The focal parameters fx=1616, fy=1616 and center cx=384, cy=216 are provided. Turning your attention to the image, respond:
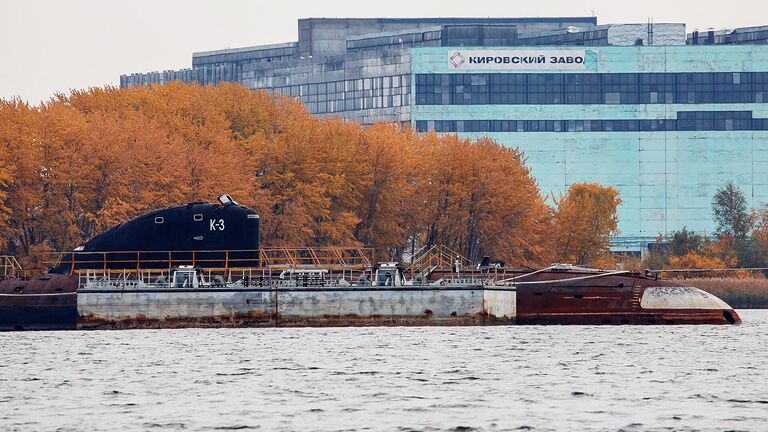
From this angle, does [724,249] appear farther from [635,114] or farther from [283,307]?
[283,307]

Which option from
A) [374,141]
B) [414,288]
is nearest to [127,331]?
[414,288]

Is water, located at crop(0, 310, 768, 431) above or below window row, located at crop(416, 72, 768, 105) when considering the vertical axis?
below

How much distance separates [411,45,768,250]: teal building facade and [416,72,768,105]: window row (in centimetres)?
10

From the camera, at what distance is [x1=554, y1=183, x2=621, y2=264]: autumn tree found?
12075 cm

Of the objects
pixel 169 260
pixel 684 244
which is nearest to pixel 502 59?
pixel 684 244

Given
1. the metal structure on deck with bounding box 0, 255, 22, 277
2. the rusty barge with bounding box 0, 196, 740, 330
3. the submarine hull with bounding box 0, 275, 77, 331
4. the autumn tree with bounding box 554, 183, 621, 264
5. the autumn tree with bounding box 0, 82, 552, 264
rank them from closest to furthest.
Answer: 1. the submarine hull with bounding box 0, 275, 77, 331
2. the rusty barge with bounding box 0, 196, 740, 330
3. the metal structure on deck with bounding box 0, 255, 22, 277
4. the autumn tree with bounding box 0, 82, 552, 264
5. the autumn tree with bounding box 554, 183, 621, 264

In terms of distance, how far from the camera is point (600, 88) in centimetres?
16712

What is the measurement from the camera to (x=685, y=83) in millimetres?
166875

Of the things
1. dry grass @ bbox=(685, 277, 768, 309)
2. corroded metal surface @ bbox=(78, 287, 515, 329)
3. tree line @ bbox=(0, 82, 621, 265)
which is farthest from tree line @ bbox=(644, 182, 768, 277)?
corroded metal surface @ bbox=(78, 287, 515, 329)

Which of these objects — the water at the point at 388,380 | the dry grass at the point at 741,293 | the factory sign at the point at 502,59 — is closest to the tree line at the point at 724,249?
the dry grass at the point at 741,293

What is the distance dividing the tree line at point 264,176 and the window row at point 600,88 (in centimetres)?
4708

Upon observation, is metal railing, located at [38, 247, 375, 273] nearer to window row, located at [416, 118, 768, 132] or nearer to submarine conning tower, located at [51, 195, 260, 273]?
submarine conning tower, located at [51, 195, 260, 273]

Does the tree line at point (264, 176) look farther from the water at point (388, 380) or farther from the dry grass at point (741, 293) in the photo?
the water at point (388, 380)

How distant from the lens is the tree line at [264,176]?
93.0 metres
